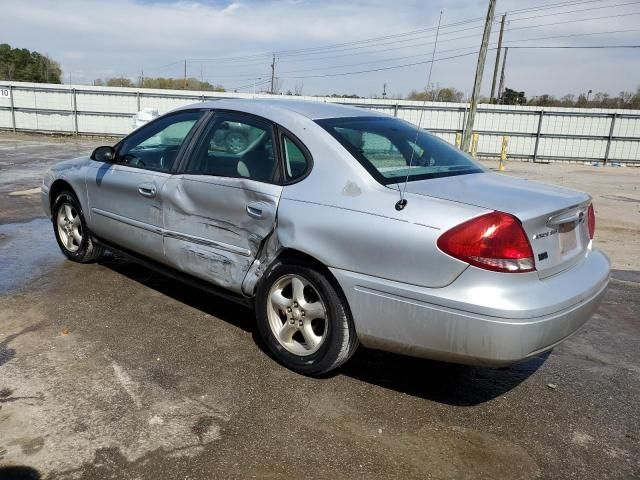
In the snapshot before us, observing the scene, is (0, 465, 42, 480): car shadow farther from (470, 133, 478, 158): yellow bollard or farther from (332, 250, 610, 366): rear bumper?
(470, 133, 478, 158): yellow bollard

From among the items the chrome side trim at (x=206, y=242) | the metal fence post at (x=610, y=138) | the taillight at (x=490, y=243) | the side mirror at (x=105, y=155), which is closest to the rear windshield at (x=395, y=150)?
the taillight at (x=490, y=243)

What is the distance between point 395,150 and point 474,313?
1328 millimetres

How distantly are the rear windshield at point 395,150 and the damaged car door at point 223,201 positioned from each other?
50 cm

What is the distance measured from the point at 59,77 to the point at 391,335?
68937mm

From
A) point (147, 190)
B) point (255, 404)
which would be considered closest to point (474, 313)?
point (255, 404)

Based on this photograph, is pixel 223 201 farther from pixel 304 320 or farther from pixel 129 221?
pixel 129 221

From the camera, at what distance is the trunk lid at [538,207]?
2.63 metres

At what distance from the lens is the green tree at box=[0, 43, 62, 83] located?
59.3 m

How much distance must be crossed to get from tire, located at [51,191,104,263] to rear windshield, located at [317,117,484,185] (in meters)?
2.81

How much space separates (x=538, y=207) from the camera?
8.89 feet

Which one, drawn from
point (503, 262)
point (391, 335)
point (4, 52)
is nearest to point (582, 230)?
point (503, 262)

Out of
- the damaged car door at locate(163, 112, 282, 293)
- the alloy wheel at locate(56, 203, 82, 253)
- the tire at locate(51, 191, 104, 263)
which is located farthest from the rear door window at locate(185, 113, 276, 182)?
the alloy wheel at locate(56, 203, 82, 253)

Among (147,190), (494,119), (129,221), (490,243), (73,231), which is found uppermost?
(494,119)

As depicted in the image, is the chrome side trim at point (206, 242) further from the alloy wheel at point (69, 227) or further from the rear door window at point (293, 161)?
the alloy wheel at point (69, 227)
